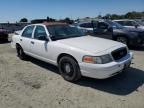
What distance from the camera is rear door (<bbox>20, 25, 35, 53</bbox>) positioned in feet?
24.4

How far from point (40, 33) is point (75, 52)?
2.03 metres

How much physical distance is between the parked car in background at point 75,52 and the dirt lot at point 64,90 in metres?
0.38

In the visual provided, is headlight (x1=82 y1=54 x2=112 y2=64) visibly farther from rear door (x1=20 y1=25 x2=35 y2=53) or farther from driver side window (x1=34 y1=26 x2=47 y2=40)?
rear door (x1=20 y1=25 x2=35 y2=53)

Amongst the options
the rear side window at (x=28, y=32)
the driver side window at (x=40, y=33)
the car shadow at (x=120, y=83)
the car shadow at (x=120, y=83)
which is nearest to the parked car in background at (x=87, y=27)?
the rear side window at (x=28, y=32)

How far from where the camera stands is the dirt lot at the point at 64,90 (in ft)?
14.6

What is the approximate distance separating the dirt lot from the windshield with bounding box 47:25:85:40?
46.3 inches

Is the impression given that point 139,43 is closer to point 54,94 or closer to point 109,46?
point 109,46

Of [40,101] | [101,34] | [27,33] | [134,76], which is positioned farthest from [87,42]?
[101,34]

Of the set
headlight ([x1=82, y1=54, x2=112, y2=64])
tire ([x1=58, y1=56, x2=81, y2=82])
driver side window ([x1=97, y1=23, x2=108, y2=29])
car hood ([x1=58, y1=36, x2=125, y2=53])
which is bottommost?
tire ([x1=58, y1=56, x2=81, y2=82])

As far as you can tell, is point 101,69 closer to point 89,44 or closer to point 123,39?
point 89,44

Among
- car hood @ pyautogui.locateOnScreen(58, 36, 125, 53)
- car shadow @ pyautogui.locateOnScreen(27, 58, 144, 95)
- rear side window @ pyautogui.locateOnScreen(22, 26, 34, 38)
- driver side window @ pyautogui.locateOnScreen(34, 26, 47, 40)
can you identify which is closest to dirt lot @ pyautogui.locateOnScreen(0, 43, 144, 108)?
car shadow @ pyautogui.locateOnScreen(27, 58, 144, 95)

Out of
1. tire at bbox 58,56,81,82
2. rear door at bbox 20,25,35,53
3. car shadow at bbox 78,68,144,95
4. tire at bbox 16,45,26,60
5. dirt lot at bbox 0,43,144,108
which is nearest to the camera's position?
dirt lot at bbox 0,43,144,108

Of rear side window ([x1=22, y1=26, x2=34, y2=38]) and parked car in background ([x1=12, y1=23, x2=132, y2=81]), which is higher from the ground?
rear side window ([x1=22, y1=26, x2=34, y2=38])

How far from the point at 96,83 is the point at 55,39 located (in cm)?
179
